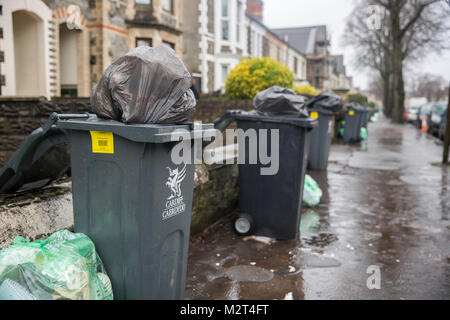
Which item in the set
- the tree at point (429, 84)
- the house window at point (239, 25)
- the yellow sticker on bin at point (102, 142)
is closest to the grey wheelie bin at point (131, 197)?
the yellow sticker on bin at point (102, 142)

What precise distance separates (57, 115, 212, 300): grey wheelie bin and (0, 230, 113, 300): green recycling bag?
19 centimetres

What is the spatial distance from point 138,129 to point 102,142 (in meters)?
0.29

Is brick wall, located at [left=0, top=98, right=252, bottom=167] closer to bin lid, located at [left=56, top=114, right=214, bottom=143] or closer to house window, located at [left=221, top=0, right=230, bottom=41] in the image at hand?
bin lid, located at [left=56, top=114, right=214, bottom=143]

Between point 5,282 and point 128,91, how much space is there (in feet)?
3.89

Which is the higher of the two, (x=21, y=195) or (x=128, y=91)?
(x=128, y=91)

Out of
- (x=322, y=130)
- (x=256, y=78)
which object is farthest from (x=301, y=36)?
(x=322, y=130)

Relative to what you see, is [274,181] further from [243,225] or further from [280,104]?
[280,104]

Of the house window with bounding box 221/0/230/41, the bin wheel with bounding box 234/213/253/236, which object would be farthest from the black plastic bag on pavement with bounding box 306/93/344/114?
the house window with bounding box 221/0/230/41

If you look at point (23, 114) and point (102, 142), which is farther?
point (23, 114)

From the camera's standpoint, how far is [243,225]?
187 inches

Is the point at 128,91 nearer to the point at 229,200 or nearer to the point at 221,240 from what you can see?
the point at 221,240

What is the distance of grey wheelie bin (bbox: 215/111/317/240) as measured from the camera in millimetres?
4527

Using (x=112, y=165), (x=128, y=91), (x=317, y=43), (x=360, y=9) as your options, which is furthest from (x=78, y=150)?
(x=317, y=43)
